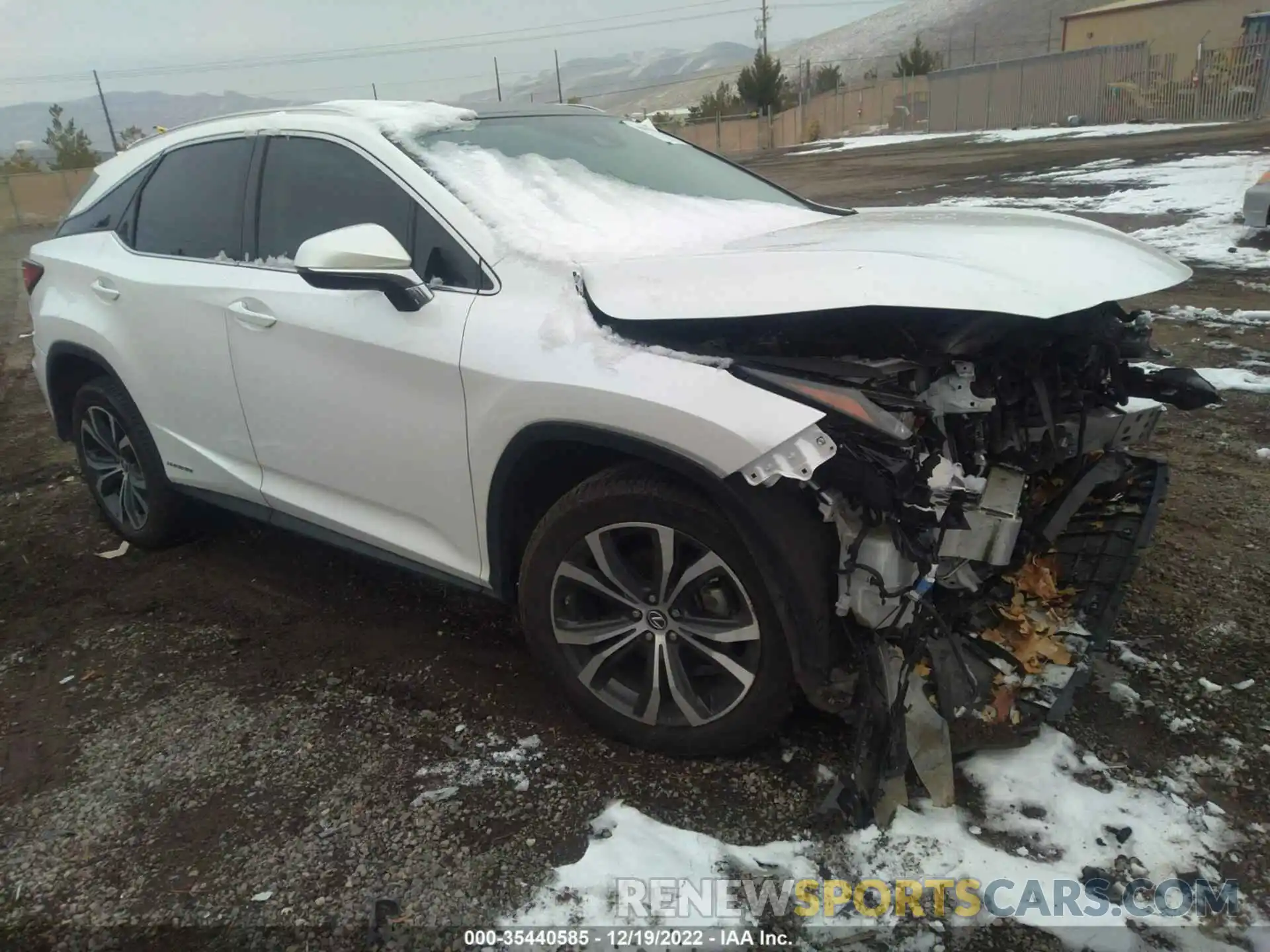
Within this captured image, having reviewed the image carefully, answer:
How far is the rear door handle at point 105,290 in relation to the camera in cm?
365

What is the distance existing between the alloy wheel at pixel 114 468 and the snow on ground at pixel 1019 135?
23616 millimetres

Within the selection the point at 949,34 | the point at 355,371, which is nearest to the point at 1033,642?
the point at 355,371

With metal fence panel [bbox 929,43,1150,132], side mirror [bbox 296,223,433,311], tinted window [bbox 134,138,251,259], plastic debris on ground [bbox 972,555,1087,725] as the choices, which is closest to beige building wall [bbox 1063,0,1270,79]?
metal fence panel [bbox 929,43,1150,132]

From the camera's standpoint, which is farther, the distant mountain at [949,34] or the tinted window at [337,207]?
the distant mountain at [949,34]

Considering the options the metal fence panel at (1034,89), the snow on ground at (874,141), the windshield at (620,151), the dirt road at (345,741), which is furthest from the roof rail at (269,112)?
the metal fence panel at (1034,89)

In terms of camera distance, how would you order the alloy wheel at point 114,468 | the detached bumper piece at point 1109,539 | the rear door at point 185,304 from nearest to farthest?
1. the detached bumper piece at point 1109,539
2. the rear door at point 185,304
3. the alloy wheel at point 114,468

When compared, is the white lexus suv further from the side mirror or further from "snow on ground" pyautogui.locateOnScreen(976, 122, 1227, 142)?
"snow on ground" pyautogui.locateOnScreen(976, 122, 1227, 142)

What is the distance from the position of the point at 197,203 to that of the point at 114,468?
1440 mm

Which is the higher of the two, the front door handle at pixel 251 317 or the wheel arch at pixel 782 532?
the front door handle at pixel 251 317

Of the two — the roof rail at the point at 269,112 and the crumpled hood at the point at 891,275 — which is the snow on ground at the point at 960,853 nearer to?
the crumpled hood at the point at 891,275

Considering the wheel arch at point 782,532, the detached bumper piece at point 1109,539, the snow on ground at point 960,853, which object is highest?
the wheel arch at point 782,532

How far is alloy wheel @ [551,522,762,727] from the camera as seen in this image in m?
2.31

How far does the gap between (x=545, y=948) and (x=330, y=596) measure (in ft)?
6.75

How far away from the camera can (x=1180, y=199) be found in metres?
10.6
